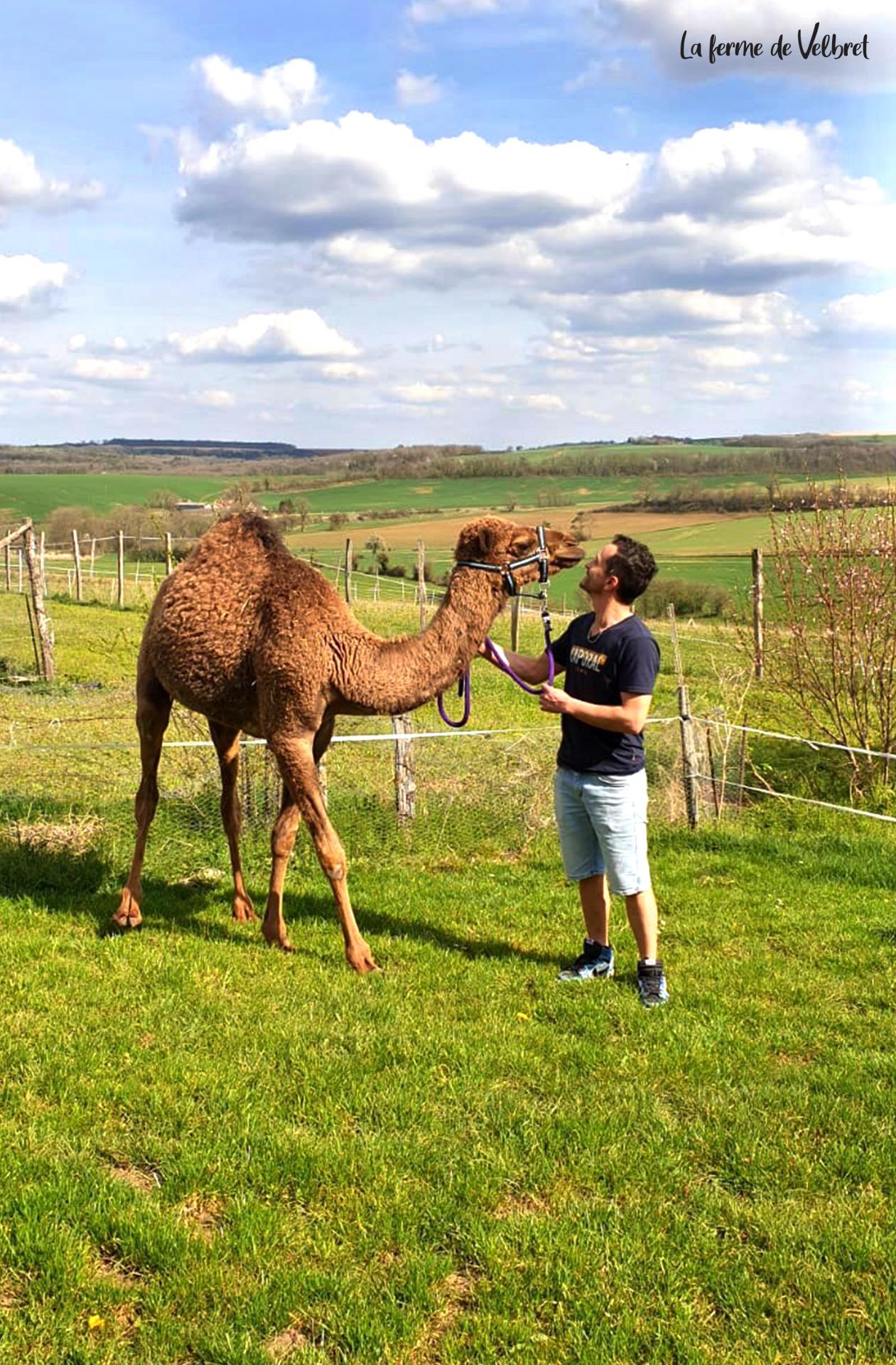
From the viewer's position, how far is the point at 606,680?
5633mm

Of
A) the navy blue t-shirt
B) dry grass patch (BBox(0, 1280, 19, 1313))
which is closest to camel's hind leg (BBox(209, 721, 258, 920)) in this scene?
the navy blue t-shirt

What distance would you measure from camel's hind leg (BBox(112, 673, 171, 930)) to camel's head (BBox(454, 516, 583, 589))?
2429 mm

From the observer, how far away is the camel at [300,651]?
607 cm

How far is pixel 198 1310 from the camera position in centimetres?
323

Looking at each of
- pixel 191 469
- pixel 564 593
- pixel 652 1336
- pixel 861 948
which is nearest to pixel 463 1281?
pixel 652 1336

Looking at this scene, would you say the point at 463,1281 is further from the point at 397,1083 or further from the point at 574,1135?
the point at 397,1083

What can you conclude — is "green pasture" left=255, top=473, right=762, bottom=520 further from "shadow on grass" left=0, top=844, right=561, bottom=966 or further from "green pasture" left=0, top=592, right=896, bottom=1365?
"green pasture" left=0, top=592, right=896, bottom=1365

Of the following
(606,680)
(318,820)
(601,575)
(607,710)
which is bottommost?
(318,820)

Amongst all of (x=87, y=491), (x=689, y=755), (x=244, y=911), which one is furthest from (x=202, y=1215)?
(x=87, y=491)

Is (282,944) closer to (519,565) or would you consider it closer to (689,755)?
(519,565)

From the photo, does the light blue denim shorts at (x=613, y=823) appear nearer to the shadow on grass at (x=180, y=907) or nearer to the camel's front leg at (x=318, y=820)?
the shadow on grass at (x=180, y=907)

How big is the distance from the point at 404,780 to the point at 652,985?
384 cm

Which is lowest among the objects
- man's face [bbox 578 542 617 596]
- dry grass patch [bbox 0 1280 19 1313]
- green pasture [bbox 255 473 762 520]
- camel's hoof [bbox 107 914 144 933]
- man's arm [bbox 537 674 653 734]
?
dry grass patch [bbox 0 1280 19 1313]

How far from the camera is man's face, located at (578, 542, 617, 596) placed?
559 cm
